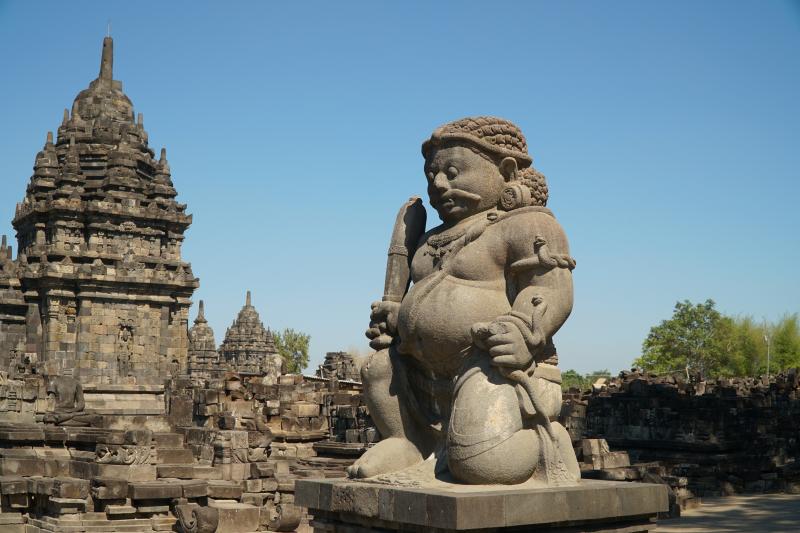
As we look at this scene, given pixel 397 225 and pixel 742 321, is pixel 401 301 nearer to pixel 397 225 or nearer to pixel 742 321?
pixel 397 225

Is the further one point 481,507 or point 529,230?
point 529,230

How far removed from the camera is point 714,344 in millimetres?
59375

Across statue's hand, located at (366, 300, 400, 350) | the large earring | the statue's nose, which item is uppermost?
the statue's nose

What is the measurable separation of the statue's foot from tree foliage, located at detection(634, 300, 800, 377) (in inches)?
2173

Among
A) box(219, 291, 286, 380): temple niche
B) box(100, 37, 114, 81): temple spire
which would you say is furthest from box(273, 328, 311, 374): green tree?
box(100, 37, 114, 81): temple spire

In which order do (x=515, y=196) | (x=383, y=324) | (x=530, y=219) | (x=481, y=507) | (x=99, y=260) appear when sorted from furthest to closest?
(x=99, y=260) → (x=383, y=324) → (x=515, y=196) → (x=530, y=219) → (x=481, y=507)

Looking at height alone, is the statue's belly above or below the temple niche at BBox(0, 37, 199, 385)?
below

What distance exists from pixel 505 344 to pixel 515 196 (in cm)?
92

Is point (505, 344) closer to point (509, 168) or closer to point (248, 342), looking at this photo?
point (509, 168)

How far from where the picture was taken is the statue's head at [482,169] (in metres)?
5.07

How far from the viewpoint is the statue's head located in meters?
5.07

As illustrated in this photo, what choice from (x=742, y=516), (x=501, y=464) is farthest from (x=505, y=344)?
(x=742, y=516)

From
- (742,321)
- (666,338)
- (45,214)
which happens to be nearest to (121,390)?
(45,214)

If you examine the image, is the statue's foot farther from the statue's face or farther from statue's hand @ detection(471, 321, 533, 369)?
the statue's face
